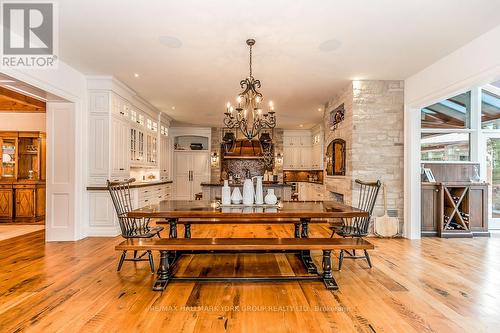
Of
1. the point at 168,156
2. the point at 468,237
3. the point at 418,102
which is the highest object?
the point at 418,102

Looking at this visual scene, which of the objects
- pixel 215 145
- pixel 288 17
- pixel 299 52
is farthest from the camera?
pixel 215 145

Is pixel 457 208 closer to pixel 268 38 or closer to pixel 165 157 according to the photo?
pixel 268 38

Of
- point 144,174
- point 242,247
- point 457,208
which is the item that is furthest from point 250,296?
point 144,174

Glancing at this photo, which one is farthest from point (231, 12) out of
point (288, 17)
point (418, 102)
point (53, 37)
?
point (418, 102)

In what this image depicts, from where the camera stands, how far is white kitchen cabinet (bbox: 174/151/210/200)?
32.8ft

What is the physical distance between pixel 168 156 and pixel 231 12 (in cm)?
699

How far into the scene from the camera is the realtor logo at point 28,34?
2.87 metres

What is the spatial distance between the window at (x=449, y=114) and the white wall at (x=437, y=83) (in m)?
1.05

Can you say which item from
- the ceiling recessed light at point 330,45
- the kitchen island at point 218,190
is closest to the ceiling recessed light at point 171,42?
the ceiling recessed light at point 330,45

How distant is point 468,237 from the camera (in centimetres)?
498

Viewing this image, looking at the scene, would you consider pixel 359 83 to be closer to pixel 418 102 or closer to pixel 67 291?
pixel 418 102

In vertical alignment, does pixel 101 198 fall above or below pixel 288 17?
below

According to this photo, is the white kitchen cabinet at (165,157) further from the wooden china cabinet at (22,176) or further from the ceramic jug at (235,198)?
the ceramic jug at (235,198)

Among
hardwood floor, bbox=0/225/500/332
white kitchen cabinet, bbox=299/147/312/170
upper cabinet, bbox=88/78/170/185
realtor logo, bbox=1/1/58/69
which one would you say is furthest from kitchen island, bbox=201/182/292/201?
white kitchen cabinet, bbox=299/147/312/170
